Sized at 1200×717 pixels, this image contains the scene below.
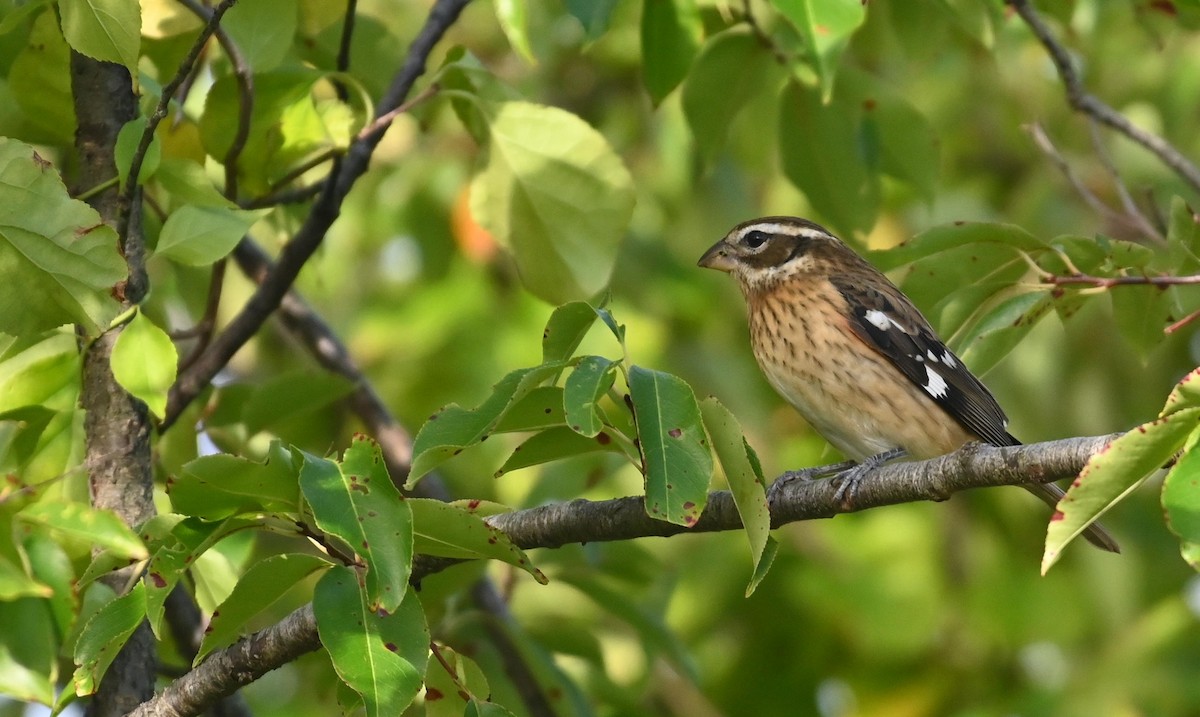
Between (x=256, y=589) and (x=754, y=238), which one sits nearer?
(x=256, y=589)

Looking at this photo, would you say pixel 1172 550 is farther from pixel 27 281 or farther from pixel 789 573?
pixel 27 281

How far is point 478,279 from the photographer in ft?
27.7

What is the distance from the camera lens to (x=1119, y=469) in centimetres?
240

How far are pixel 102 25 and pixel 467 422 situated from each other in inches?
43.5

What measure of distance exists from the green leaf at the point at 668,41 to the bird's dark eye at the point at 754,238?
6.28ft

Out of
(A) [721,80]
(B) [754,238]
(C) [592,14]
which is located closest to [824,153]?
(A) [721,80]

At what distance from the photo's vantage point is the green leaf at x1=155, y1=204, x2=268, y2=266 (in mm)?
2992

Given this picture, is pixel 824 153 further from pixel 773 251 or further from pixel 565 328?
pixel 565 328

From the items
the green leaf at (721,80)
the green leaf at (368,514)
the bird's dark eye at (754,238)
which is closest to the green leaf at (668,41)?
the green leaf at (721,80)

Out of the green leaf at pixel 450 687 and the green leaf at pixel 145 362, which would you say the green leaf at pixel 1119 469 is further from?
the green leaf at pixel 145 362

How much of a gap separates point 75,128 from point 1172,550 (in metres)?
7.68

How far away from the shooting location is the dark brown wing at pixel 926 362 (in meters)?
5.49

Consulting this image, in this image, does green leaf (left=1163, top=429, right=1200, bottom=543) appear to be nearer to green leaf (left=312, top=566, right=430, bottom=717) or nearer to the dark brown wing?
green leaf (left=312, top=566, right=430, bottom=717)

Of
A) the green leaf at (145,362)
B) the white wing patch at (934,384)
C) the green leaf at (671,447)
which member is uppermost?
the green leaf at (671,447)
